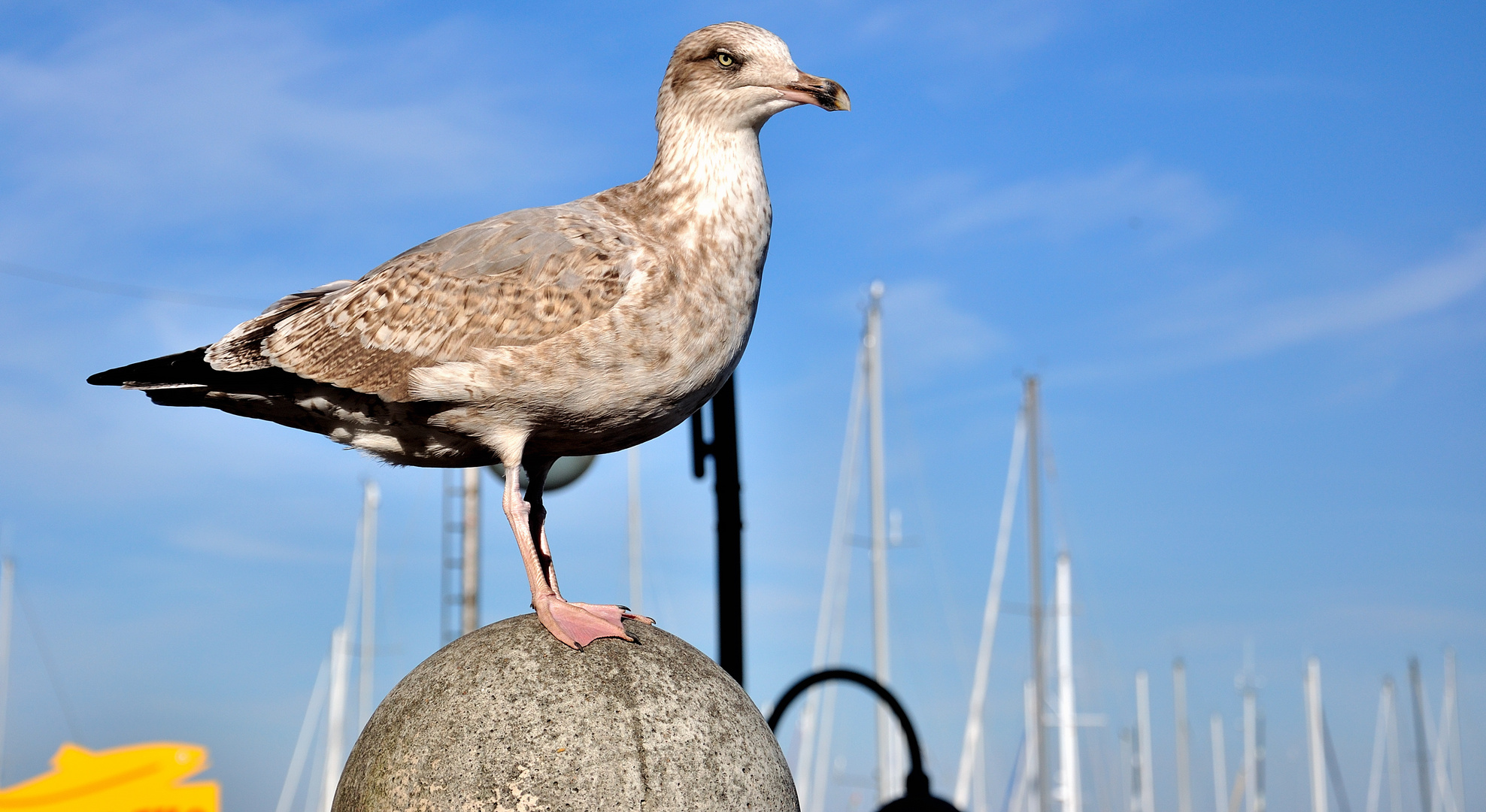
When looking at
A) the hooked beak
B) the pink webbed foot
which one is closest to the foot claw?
the pink webbed foot

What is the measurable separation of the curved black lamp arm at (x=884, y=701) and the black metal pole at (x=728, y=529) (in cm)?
37

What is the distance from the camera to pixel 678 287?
5.71 meters

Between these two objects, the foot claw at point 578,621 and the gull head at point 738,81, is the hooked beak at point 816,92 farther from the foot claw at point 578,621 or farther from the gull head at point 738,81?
the foot claw at point 578,621

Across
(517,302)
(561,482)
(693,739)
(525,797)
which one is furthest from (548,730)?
(561,482)

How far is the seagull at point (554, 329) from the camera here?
5.62 m

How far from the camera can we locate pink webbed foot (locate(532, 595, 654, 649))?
5.69m

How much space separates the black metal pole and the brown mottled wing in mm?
2868

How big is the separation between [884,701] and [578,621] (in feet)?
12.1

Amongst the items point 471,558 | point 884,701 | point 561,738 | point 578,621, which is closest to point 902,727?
point 884,701

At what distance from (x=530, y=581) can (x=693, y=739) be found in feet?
3.42

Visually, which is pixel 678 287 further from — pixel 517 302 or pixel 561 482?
pixel 561 482

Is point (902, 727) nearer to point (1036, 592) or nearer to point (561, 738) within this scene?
point (561, 738)

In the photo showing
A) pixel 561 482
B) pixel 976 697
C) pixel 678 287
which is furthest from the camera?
pixel 976 697

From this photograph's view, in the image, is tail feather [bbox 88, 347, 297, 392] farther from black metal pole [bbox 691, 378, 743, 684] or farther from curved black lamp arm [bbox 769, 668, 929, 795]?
curved black lamp arm [bbox 769, 668, 929, 795]
